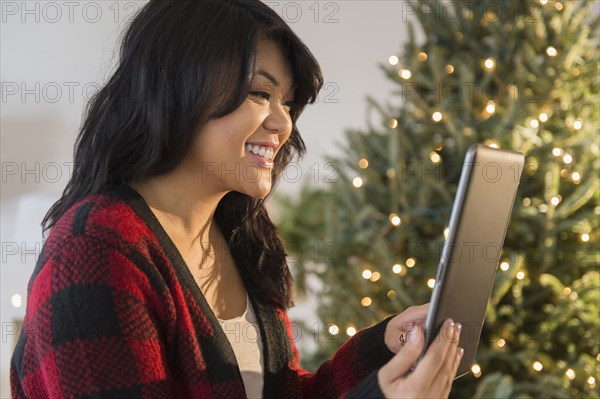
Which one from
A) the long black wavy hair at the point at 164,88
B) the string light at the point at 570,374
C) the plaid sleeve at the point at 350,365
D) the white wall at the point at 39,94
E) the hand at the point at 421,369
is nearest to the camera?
the hand at the point at 421,369

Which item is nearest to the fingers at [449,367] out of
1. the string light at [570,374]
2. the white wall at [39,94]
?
the string light at [570,374]

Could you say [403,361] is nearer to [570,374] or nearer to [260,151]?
[260,151]

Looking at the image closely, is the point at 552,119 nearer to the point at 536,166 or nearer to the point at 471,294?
the point at 536,166

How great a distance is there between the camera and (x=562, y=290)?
7.15 feet

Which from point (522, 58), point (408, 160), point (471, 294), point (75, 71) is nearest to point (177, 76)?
point (471, 294)

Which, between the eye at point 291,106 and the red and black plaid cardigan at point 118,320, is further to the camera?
the eye at point 291,106

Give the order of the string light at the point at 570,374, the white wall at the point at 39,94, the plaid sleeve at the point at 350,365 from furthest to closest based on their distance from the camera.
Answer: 1. the white wall at the point at 39,94
2. the string light at the point at 570,374
3. the plaid sleeve at the point at 350,365

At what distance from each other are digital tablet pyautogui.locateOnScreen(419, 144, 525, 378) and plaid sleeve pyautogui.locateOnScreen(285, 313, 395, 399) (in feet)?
0.64

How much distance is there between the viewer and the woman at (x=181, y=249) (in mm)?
958

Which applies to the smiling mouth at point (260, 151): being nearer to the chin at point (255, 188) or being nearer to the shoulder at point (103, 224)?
the chin at point (255, 188)

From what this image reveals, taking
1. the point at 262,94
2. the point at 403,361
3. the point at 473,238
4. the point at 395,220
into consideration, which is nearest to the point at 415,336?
the point at 403,361

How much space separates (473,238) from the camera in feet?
3.28

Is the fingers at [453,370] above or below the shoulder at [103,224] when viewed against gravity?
below

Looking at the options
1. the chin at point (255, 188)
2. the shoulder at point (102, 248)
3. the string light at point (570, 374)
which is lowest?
the string light at point (570, 374)
